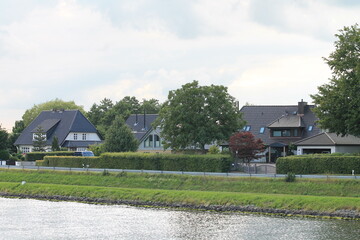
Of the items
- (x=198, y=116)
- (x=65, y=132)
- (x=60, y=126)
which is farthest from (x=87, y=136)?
(x=198, y=116)

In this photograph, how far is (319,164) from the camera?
57031 mm

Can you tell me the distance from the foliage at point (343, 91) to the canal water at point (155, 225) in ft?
57.5

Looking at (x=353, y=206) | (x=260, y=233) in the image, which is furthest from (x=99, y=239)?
(x=353, y=206)

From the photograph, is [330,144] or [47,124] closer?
[330,144]

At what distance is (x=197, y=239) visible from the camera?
118ft

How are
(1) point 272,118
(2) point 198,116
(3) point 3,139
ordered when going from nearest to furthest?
(2) point 198,116 < (1) point 272,118 < (3) point 3,139

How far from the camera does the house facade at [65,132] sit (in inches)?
4343

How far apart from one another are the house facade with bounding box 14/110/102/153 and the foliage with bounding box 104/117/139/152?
29.7 metres

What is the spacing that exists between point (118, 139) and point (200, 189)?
26.4 metres

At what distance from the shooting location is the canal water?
3709 centimetres

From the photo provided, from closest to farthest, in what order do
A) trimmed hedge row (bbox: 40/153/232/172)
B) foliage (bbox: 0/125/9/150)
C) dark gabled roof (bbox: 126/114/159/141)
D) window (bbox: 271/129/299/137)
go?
trimmed hedge row (bbox: 40/153/232/172), window (bbox: 271/129/299/137), foliage (bbox: 0/125/9/150), dark gabled roof (bbox: 126/114/159/141)

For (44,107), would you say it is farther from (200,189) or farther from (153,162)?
(200,189)

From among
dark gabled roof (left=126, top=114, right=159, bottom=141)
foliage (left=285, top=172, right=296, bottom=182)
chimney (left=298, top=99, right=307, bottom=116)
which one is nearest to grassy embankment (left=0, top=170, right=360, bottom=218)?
foliage (left=285, top=172, right=296, bottom=182)

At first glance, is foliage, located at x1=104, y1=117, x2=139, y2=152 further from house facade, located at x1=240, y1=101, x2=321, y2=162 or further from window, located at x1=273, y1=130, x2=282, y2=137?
window, located at x1=273, y1=130, x2=282, y2=137
